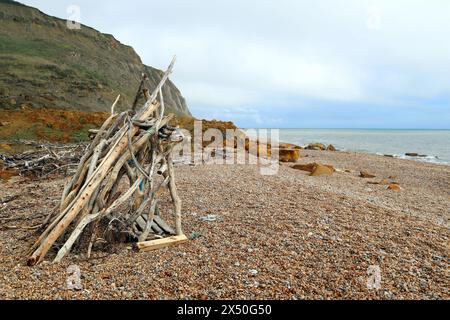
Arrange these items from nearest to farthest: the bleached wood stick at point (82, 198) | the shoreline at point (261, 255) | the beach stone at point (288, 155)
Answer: the shoreline at point (261, 255)
the bleached wood stick at point (82, 198)
the beach stone at point (288, 155)

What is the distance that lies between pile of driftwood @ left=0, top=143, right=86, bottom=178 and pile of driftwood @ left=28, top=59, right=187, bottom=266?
6.09m

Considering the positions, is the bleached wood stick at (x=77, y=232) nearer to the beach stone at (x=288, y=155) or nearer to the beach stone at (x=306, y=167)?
the beach stone at (x=306, y=167)

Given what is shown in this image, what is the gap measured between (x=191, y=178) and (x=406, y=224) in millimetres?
6250

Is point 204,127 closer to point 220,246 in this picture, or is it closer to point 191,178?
point 191,178

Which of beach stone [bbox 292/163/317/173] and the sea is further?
the sea

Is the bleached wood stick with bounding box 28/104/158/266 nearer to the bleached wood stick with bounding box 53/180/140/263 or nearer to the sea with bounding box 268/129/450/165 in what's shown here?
the bleached wood stick with bounding box 53/180/140/263

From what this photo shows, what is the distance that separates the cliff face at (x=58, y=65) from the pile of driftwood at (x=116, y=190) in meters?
28.3

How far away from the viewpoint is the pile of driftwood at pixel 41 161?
11.5 metres

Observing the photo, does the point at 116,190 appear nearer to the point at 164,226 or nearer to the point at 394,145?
the point at 164,226

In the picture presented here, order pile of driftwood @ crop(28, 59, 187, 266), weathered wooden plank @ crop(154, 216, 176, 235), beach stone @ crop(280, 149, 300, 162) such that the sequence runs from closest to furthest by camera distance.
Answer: pile of driftwood @ crop(28, 59, 187, 266) < weathered wooden plank @ crop(154, 216, 176, 235) < beach stone @ crop(280, 149, 300, 162)

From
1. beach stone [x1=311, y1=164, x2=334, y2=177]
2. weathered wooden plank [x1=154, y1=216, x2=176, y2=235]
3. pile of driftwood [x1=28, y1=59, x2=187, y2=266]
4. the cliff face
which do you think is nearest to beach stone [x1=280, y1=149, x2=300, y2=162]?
beach stone [x1=311, y1=164, x2=334, y2=177]

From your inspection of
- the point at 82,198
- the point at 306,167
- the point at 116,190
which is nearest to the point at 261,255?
the point at 116,190

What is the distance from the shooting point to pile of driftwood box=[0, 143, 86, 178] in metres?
11.5

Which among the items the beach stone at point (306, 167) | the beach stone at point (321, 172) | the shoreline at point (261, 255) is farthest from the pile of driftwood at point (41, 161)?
→ the beach stone at point (306, 167)
